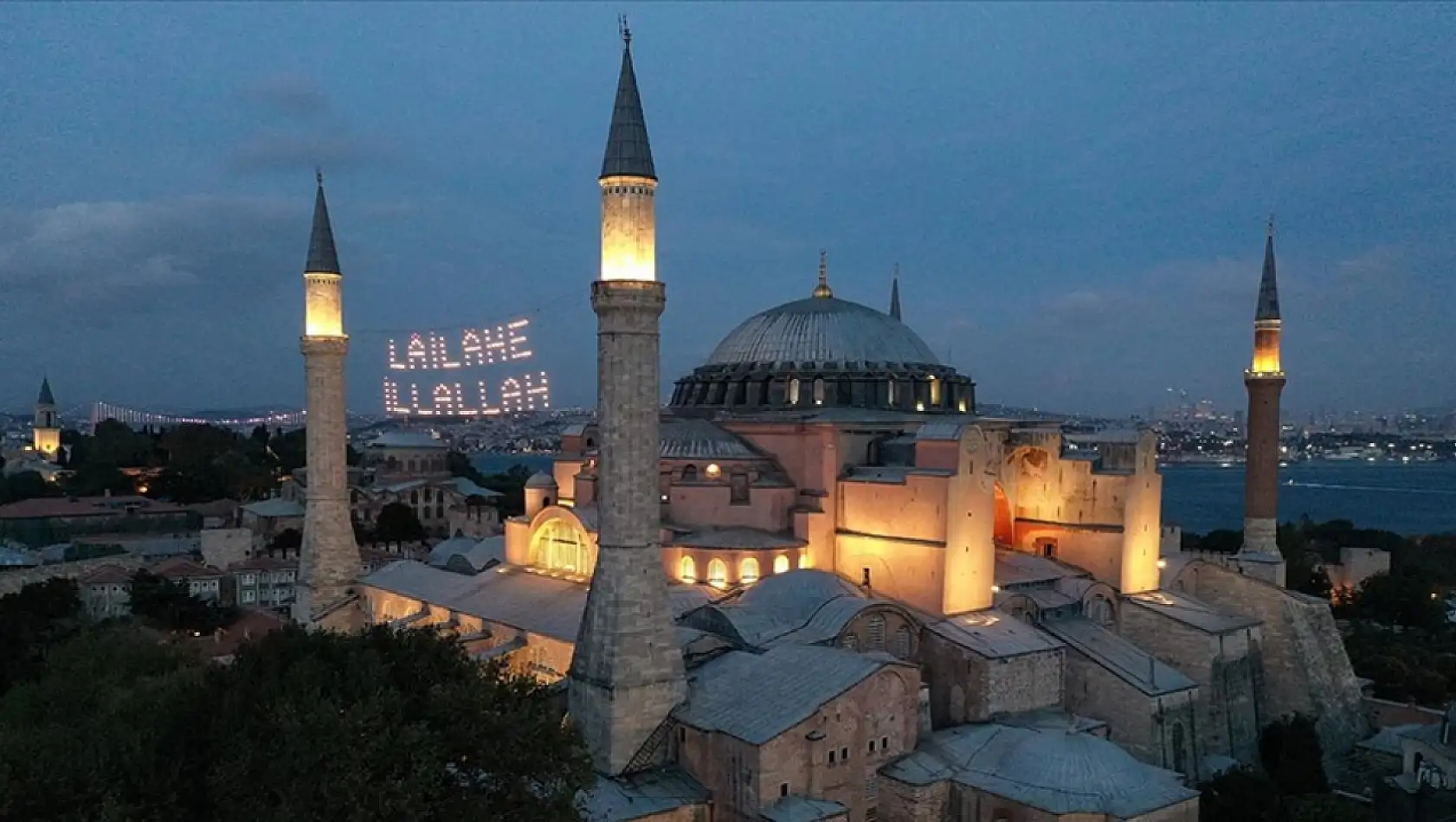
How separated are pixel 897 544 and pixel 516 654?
7166 mm

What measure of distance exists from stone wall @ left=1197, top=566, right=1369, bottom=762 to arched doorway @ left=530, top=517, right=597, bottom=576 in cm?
1413

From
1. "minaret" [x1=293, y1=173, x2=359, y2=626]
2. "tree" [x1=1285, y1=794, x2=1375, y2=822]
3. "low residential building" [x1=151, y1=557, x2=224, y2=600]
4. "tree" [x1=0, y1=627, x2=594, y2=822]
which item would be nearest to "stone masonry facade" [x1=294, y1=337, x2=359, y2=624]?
"minaret" [x1=293, y1=173, x2=359, y2=626]

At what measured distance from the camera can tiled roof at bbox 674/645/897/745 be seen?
1273 centimetres

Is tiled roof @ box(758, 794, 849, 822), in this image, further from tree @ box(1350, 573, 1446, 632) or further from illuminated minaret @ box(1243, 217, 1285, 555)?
tree @ box(1350, 573, 1446, 632)

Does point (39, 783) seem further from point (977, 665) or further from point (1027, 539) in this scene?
point (1027, 539)

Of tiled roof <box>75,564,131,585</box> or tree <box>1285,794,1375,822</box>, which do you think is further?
tiled roof <box>75,564,131,585</box>

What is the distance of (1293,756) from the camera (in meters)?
18.7

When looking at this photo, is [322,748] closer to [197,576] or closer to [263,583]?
[197,576]

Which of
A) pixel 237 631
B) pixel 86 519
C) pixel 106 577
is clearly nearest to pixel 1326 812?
pixel 237 631

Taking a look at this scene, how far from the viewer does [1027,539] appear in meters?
21.5

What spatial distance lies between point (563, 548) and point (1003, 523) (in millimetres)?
9687

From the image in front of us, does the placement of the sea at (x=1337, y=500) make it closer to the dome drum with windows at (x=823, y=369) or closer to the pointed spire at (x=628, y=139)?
the dome drum with windows at (x=823, y=369)

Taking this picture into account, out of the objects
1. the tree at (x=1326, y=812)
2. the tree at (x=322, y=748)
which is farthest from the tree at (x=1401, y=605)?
the tree at (x=322, y=748)

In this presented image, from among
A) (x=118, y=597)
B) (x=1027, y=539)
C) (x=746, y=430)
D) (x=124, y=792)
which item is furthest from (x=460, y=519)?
(x=124, y=792)
